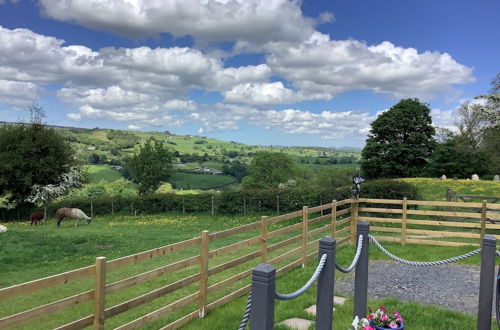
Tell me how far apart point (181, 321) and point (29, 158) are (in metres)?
31.3

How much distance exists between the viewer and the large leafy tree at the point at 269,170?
209 feet

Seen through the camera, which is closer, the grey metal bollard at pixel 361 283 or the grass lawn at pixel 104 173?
the grey metal bollard at pixel 361 283

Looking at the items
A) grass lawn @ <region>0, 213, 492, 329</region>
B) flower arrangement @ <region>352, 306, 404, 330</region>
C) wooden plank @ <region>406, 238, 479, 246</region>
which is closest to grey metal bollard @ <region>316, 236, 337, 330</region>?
flower arrangement @ <region>352, 306, 404, 330</region>

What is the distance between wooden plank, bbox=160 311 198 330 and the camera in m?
4.97

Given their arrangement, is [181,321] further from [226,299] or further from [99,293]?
[99,293]

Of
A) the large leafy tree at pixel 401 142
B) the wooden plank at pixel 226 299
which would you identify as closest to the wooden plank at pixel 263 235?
the wooden plank at pixel 226 299

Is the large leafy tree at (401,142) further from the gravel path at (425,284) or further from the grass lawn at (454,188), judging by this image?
the gravel path at (425,284)

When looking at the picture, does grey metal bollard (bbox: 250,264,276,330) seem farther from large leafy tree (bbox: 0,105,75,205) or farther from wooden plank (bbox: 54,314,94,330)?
large leafy tree (bbox: 0,105,75,205)

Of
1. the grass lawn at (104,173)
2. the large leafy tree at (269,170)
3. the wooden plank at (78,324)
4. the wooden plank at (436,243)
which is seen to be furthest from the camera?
the grass lawn at (104,173)

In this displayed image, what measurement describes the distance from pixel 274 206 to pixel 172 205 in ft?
24.2

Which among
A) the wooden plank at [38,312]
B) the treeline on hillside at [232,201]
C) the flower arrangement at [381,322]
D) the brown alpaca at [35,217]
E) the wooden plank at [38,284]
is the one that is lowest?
the brown alpaca at [35,217]

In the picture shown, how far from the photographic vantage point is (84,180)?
3619 centimetres

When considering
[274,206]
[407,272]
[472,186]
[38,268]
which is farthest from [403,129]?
[38,268]

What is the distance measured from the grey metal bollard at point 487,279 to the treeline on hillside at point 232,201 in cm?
1369
